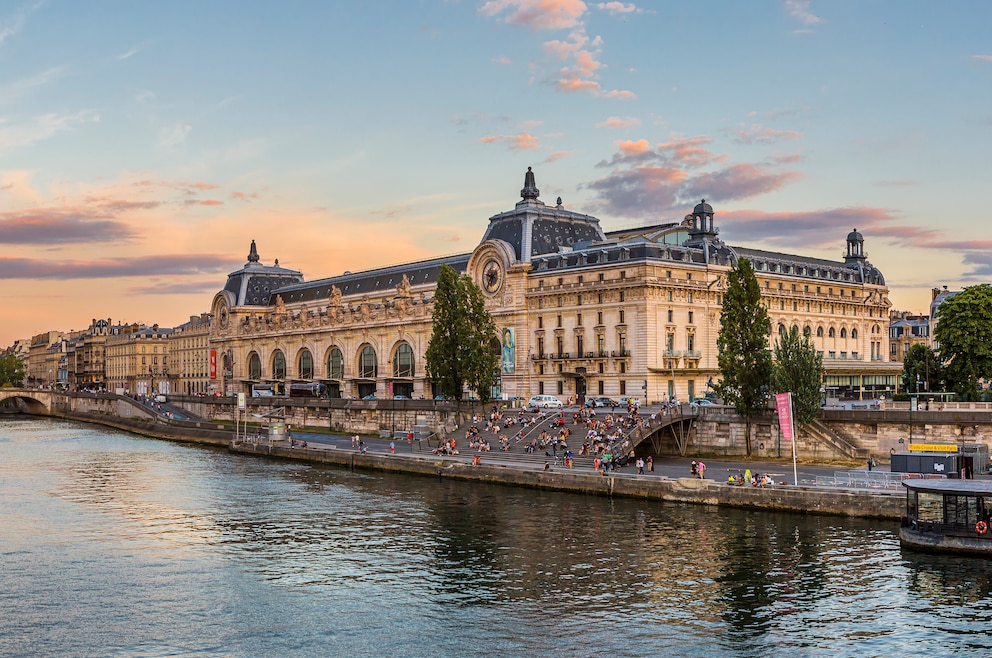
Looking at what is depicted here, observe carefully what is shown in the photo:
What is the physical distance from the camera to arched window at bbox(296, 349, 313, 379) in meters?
170

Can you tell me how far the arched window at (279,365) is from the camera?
177750 millimetres

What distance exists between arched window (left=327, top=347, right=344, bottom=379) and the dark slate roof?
9.58 meters

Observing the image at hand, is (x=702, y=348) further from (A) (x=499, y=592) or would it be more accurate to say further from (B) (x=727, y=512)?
(A) (x=499, y=592)

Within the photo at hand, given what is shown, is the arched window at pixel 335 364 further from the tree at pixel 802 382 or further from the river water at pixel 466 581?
the tree at pixel 802 382

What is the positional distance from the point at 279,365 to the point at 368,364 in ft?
94.8

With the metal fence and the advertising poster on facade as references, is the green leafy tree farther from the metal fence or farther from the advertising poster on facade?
the advertising poster on facade

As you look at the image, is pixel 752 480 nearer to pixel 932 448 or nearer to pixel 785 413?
pixel 785 413

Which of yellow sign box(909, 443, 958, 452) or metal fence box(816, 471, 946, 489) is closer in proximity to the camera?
metal fence box(816, 471, 946, 489)

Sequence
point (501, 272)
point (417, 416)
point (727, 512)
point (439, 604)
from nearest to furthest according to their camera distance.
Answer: point (439, 604) < point (727, 512) < point (417, 416) < point (501, 272)

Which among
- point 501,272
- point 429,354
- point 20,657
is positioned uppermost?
point 501,272

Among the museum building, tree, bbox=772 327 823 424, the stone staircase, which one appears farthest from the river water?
the museum building

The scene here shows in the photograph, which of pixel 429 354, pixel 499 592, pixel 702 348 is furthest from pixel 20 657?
pixel 702 348

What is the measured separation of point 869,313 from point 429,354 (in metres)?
69.6

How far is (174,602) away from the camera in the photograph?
44406 millimetres
